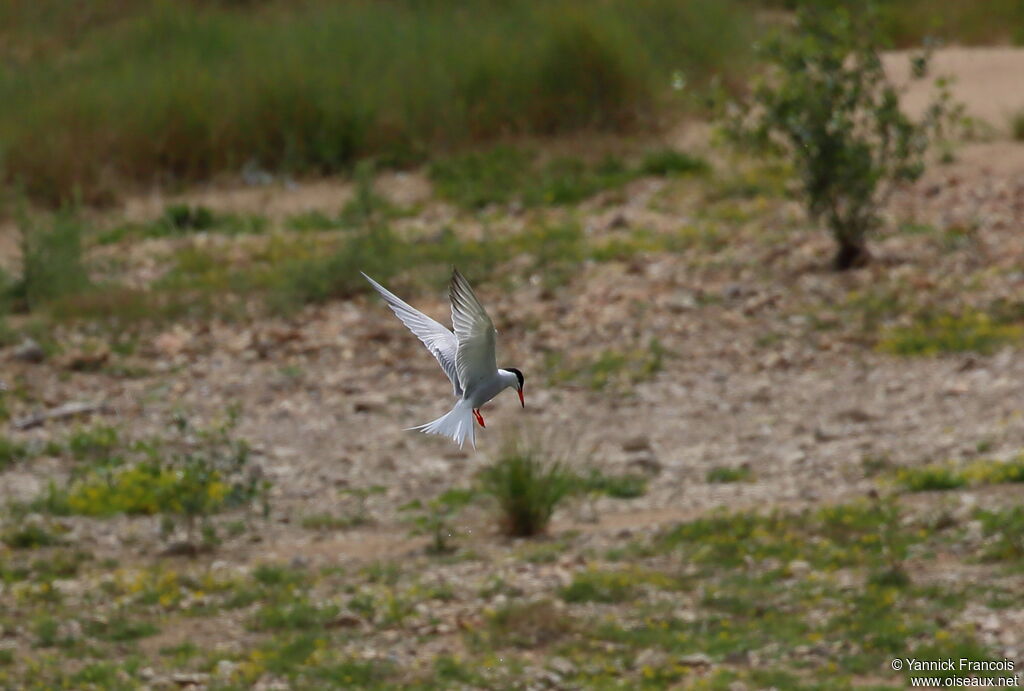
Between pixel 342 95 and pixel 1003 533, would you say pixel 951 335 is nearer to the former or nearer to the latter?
pixel 1003 533

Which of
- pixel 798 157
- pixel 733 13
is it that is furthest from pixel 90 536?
pixel 733 13

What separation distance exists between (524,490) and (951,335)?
12.8ft

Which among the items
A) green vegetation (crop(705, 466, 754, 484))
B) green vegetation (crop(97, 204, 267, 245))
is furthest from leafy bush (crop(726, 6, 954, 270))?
green vegetation (crop(97, 204, 267, 245))

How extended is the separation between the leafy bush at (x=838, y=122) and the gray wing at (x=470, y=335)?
26.4ft

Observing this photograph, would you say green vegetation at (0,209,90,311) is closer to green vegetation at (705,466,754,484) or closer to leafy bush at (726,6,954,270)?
leafy bush at (726,6,954,270)

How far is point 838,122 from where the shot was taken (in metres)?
11.6

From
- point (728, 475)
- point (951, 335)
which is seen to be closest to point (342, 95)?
point (951, 335)

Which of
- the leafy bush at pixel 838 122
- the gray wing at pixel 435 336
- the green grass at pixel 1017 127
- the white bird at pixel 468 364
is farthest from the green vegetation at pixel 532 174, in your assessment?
the white bird at pixel 468 364

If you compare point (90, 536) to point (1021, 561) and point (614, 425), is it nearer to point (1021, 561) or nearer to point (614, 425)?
point (614, 425)

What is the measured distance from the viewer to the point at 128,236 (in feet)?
46.4

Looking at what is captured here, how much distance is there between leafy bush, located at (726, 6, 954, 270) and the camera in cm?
1164

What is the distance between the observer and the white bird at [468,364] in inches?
149

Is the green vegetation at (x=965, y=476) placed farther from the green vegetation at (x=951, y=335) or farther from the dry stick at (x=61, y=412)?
the dry stick at (x=61, y=412)

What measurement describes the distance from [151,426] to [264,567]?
2679 millimetres
